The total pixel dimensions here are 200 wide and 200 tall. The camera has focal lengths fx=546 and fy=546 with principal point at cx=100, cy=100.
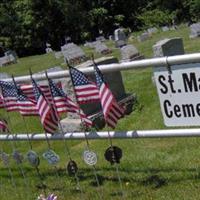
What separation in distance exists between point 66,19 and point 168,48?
42655 millimetres

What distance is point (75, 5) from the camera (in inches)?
2133

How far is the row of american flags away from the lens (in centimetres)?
559

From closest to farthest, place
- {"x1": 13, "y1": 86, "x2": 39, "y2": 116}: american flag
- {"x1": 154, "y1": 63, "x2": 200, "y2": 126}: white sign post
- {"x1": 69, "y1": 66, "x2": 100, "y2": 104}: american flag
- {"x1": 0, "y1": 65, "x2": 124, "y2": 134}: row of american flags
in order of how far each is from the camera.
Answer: {"x1": 154, "y1": 63, "x2": 200, "y2": 126}: white sign post, {"x1": 0, "y1": 65, "x2": 124, "y2": 134}: row of american flags, {"x1": 69, "y1": 66, "x2": 100, "y2": 104}: american flag, {"x1": 13, "y1": 86, "x2": 39, "y2": 116}: american flag

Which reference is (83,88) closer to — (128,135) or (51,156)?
(128,135)

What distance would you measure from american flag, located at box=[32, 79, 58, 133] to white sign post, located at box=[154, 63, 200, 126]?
1448 mm

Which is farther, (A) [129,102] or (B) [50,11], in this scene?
(B) [50,11]

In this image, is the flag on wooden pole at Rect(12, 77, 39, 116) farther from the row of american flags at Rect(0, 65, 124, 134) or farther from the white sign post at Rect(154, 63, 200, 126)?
the white sign post at Rect(154, 63, 200, 126)

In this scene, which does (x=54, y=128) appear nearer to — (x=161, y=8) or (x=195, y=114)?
(x=195, y=114)

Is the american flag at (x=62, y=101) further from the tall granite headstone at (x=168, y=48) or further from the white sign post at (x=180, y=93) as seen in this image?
the tall granite headstone at (x=168, y=48)

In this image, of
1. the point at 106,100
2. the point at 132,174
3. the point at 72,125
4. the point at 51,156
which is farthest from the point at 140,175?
the point at 72,125

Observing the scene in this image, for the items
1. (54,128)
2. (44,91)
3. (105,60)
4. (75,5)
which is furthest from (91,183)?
(75,5)

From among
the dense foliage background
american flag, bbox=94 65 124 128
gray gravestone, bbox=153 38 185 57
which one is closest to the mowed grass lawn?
american flag, bbox=94 65 124 128

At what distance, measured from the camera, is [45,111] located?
614 cm

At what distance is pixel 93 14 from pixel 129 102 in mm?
45471
